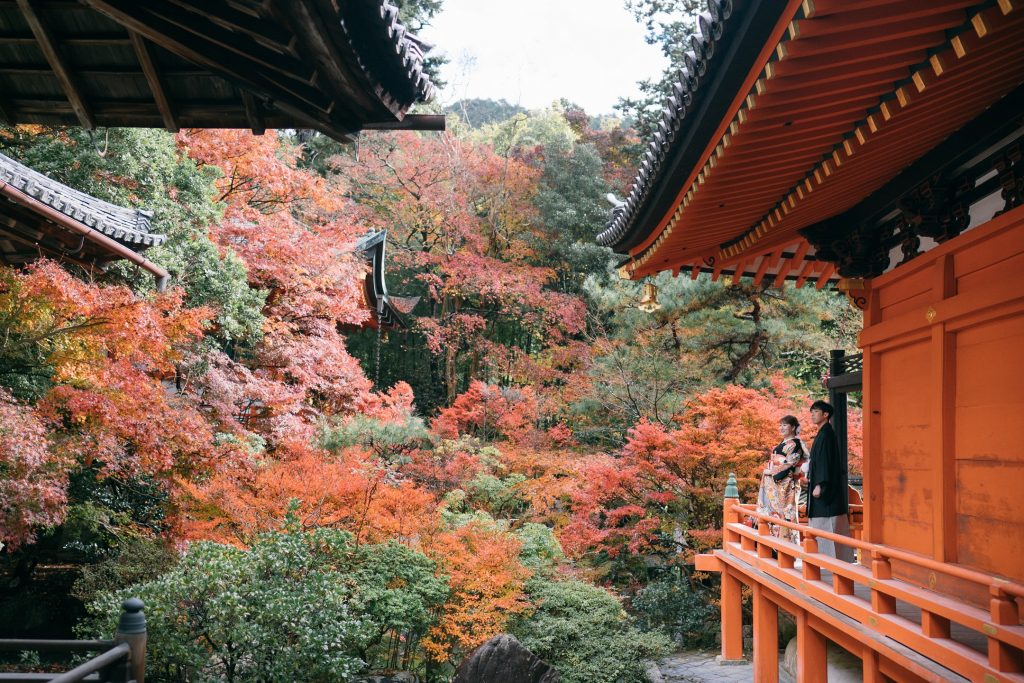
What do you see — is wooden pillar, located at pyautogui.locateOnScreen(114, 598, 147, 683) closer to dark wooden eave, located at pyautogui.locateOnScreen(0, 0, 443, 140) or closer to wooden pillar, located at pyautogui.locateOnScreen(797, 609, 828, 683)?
dark wooden eave, located at pyautogui.locateOnScreen(0, 0, 443, 140)

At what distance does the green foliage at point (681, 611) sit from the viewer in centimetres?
1186

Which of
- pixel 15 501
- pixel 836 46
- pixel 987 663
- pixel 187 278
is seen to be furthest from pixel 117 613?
pixel 836 46

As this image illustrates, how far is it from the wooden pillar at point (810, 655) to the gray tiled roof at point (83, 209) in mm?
6663

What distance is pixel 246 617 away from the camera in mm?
7504

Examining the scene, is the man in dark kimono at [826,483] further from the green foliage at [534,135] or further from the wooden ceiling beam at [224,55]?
the green foliage at [534,135]

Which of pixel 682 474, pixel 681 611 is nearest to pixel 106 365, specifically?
pixel 682 474

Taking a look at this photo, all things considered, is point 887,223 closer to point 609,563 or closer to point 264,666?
point 264,666

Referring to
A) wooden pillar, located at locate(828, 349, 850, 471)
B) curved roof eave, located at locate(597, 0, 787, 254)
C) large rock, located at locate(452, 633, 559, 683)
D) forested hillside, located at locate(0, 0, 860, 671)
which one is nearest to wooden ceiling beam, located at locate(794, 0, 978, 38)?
curved roof eave, located at locate(597, 0, 787, 254)

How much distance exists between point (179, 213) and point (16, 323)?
3.79m

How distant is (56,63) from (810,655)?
6.14 metres

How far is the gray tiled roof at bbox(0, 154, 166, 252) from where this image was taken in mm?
6211

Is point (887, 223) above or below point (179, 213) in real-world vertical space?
below

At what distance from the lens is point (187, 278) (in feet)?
36.0

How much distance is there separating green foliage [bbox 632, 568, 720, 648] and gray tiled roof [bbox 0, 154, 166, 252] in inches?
340
